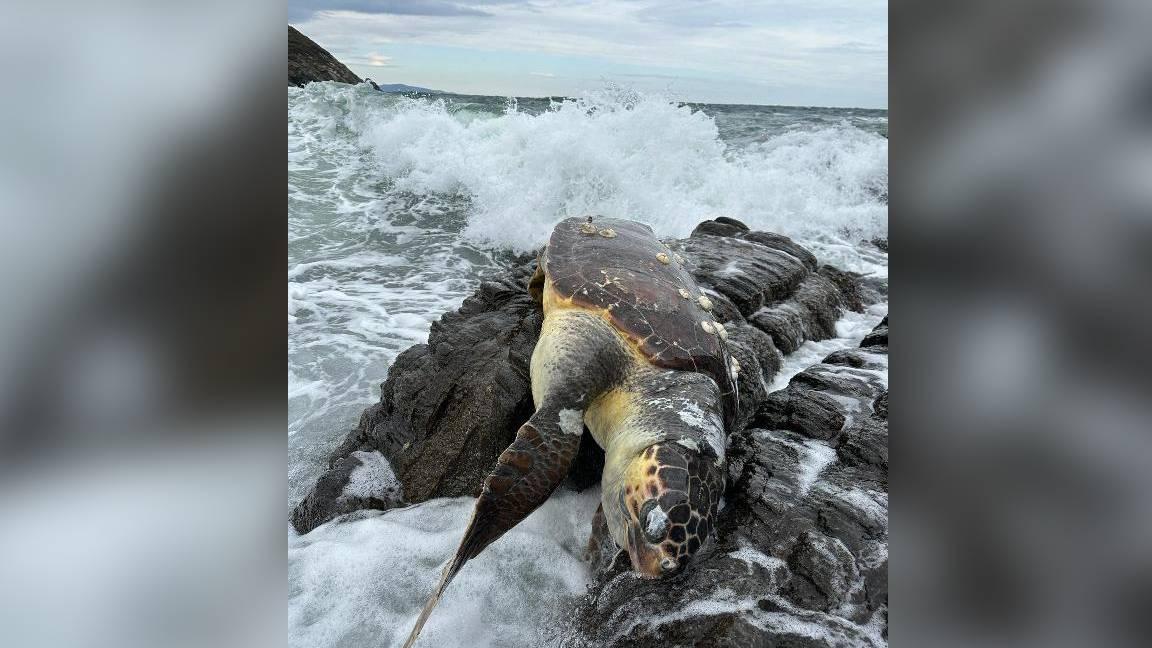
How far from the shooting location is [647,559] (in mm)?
2535

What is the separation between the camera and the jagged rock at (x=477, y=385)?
3.76 metres

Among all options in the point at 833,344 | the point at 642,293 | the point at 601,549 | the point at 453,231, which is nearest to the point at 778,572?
the point at 601,549

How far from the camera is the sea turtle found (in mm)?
2607

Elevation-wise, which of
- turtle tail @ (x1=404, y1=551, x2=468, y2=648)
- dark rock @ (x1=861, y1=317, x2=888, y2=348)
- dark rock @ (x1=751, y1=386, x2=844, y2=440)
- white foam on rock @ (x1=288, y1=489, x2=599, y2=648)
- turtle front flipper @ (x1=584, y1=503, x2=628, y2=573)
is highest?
dark rock @ (x1=861, y1=317, x2=888, y2=348)

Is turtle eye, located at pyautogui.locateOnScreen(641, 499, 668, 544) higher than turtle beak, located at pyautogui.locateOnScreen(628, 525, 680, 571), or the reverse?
turtle eye, located at pyautogui.locateOnScreen(641, 499, 668, 544)

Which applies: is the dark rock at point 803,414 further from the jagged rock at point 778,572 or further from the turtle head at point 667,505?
the turtle head at point 667,505

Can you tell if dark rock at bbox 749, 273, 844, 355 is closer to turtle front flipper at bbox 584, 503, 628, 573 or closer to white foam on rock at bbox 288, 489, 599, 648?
white foam on rock at bbox 288, 489, 599, 648

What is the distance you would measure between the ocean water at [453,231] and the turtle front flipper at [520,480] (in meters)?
0.44

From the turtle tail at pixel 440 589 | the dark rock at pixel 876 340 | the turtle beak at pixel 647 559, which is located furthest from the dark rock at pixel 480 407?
the turtle tail at pixel 440 589

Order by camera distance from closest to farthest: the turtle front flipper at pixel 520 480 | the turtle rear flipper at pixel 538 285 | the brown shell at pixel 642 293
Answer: the turtle front flipper at pixel 520 480 < the brown shell at pixel 642 293 < the turtle rear flipper at pixel 538 285

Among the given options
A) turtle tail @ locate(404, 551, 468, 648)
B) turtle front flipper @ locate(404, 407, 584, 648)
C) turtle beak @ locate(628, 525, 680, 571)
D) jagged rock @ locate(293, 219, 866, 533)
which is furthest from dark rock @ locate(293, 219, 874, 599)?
turtle tail @ locate(404, 551, 468, 648)
